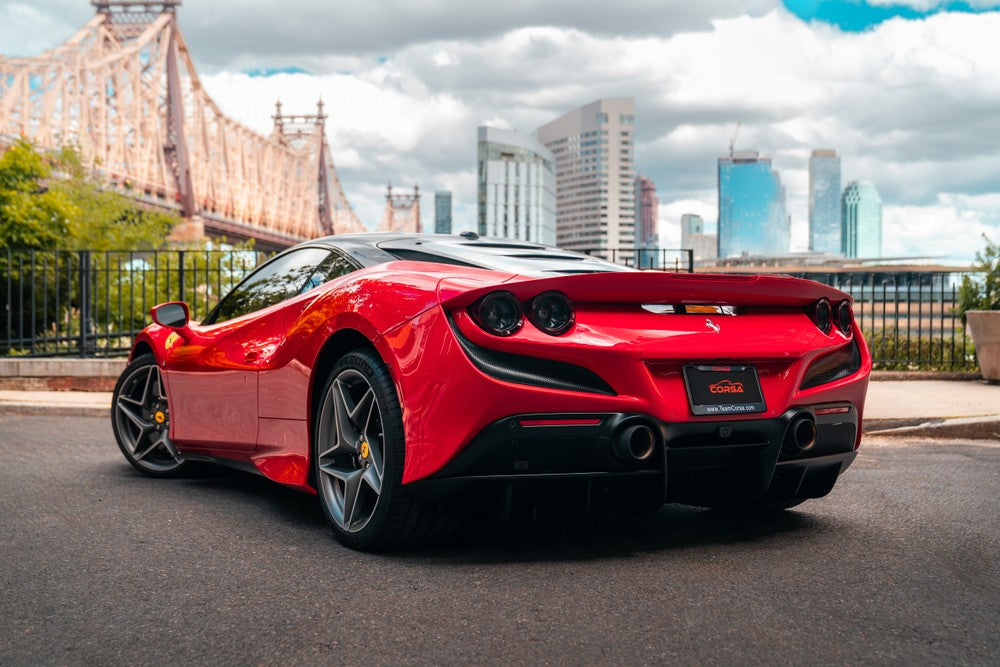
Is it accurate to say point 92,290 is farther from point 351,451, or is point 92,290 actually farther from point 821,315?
point 821,315

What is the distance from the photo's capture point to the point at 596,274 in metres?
3.30

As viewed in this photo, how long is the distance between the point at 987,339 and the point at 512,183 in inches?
6924

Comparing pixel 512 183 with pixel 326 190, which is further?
pixel 512 183

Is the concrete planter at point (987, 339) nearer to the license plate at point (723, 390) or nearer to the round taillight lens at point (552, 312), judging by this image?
the license plate at point (723, 390)

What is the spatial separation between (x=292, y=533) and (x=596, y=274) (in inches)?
63.7

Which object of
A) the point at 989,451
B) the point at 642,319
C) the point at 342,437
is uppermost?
the point at 642,319

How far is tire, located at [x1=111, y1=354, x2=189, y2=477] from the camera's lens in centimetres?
541

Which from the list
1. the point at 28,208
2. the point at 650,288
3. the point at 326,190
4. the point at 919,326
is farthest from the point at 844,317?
the point at 326,190

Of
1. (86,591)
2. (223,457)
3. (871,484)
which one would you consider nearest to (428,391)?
(86,591)

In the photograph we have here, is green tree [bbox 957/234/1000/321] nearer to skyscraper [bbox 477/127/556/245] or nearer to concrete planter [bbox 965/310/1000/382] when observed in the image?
concrete planter [bbox 965/310/1000/382]

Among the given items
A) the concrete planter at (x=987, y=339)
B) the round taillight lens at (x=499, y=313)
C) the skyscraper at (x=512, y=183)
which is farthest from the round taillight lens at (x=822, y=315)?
the skyscraper at (x=512, y=183)

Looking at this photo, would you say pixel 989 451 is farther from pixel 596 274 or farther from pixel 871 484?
pixel 596 274

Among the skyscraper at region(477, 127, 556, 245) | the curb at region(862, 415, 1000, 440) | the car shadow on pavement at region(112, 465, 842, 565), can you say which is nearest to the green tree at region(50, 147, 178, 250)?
the curb at region(862, 415, 1000, 440)

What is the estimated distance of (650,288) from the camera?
11.1ft
